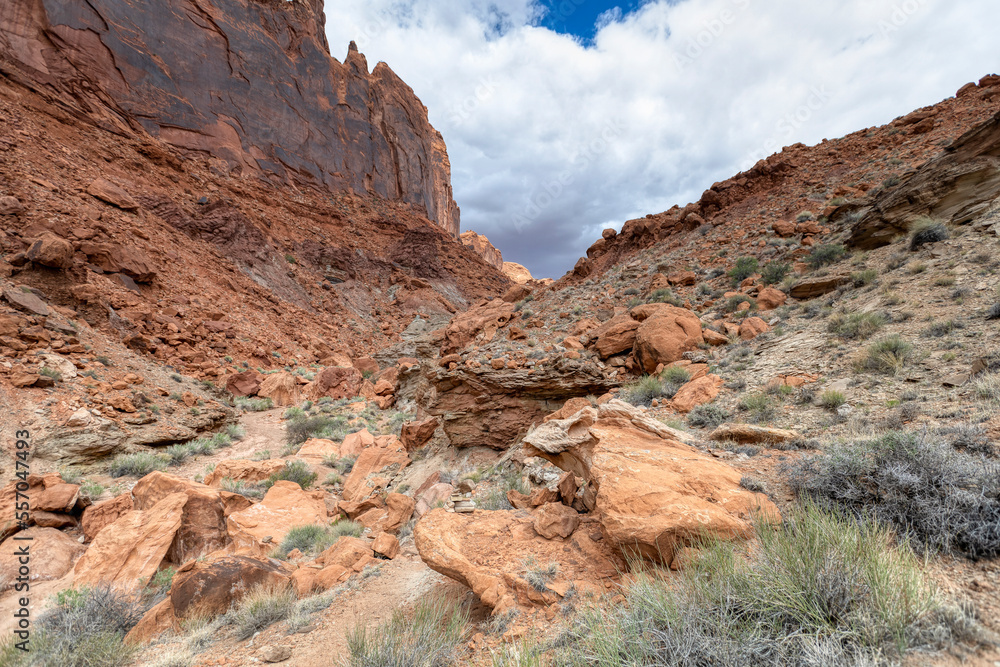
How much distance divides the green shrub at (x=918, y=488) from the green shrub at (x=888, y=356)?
8.51ft

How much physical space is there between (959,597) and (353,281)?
1308 inches

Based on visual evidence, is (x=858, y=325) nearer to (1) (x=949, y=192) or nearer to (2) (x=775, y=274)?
(2) (x=775, y=274)

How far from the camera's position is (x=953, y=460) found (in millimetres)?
2504

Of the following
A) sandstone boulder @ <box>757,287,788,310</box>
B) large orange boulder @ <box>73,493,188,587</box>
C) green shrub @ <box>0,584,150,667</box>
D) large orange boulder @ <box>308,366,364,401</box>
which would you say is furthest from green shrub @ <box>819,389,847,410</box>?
large orange boulder @ <box>308,366,364,401</box>

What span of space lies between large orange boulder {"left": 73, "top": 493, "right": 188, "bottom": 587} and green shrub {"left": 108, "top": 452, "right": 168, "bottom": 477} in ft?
14.3

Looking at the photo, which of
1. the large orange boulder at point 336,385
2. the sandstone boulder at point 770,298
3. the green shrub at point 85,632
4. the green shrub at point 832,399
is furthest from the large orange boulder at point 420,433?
the sandstone boulder at point 770,298

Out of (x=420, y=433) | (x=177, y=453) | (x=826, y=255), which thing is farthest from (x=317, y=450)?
(x=826, y=255)

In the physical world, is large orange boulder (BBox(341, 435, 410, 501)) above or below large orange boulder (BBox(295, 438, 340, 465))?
below

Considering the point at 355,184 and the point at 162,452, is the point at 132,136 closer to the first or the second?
the point at 355,184

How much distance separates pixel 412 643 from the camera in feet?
8.62

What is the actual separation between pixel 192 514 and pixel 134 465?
Result: 195 inches

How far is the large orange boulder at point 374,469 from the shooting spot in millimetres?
8484

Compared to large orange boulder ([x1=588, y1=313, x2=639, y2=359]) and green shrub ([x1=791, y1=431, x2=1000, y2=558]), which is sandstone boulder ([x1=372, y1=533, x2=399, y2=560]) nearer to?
green shrub ([x1=791, y1=431, x2=1000, y2=558])

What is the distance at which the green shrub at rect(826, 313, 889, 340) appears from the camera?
6.14 meters
